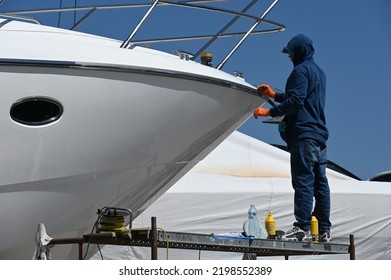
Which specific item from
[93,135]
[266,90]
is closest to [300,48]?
[266,90]

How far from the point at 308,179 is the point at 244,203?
2.86 metres

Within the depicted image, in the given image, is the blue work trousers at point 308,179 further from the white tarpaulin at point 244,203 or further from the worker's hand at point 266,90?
the white tarpaulin at point 244,203

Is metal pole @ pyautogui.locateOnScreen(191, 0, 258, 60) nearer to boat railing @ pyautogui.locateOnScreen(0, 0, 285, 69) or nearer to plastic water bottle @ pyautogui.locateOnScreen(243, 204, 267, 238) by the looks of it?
boat railing @ pyautogui.locateOnScreen(0, 0, 285, 69)

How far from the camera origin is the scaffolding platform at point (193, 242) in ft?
14.7

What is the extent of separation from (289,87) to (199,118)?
28.3 inches

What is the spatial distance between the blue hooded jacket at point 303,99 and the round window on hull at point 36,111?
1391 millimetres

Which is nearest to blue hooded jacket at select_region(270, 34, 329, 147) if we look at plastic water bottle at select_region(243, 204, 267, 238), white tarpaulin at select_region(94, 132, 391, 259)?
plastic water bottle at select_region(243, 204, 267, 238)

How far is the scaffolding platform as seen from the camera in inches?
176

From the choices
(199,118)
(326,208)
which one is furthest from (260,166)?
(199,118)

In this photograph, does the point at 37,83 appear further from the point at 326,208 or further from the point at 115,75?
the point at 326,208

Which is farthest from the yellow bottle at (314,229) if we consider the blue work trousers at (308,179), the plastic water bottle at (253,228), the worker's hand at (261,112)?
the worker's hand at (261,112)

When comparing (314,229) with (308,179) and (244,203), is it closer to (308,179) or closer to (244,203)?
(308,179)

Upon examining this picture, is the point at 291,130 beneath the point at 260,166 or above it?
beneath

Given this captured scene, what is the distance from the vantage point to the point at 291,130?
554cm
